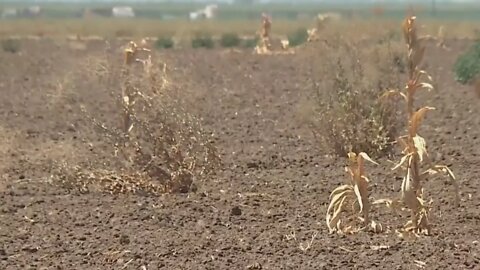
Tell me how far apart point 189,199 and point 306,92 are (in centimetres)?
1249

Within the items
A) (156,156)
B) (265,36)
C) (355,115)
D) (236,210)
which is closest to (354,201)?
(236,210)

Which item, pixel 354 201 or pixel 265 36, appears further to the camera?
pixel 265 36

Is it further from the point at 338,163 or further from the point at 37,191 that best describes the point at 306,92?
the point at 37,191

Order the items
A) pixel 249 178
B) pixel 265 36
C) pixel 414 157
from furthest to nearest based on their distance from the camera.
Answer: pixel 265 36 < pixel 249 178 < pixel 414 157

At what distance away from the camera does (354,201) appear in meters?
10.0

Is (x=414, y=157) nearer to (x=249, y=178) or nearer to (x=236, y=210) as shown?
(x=236, y=210)

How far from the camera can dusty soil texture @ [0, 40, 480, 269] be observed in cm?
904

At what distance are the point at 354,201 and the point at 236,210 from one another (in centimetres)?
135

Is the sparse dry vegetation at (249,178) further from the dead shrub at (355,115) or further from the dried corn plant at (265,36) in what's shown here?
the dried corn plant at (265,36)

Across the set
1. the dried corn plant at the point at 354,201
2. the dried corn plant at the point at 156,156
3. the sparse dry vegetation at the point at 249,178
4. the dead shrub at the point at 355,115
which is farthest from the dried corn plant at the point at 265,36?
the dried corn plant at the point at 354,201

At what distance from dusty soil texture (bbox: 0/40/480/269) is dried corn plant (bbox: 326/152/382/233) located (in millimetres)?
130

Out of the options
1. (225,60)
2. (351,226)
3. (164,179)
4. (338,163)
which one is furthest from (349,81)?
(225,60)

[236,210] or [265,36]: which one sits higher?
[236,210]

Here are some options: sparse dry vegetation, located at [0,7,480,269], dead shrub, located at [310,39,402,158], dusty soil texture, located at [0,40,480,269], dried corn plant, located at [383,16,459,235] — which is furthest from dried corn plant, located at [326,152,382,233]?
dead shrub, located at [310,39,402,158]
